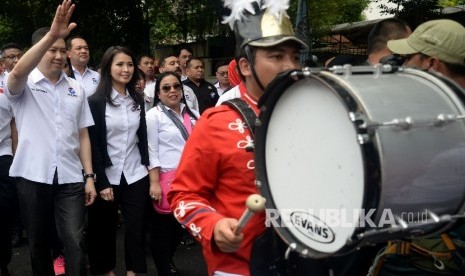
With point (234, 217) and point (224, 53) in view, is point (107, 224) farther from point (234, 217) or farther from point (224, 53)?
point (224, 53)

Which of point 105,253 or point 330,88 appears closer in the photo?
point 330,88

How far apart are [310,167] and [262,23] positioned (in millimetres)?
698

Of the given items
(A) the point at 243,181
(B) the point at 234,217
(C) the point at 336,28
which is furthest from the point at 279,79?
(C) the point at 336,28

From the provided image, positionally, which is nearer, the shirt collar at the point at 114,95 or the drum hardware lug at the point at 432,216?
the drum hardware lug at the point at 432,216

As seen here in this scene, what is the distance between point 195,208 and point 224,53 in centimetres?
1940

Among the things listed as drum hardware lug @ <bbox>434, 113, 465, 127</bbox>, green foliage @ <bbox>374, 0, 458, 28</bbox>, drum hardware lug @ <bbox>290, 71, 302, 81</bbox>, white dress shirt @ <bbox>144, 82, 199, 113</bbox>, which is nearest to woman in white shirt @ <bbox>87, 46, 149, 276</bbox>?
white dress shirt @ <bbox>144, 82, 199, 113</bbox>

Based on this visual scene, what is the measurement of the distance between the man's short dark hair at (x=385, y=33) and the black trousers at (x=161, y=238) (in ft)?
7.04

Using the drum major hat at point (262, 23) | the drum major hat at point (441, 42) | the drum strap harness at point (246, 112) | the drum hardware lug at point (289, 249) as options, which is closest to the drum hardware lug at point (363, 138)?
the drum hardware lug at point (289, 249)

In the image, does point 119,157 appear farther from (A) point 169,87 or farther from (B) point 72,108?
(A) point 169,87

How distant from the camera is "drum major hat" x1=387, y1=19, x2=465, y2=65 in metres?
2.46

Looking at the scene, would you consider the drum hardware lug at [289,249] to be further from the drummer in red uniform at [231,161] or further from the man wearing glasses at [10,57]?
the man wearing glasses at [10,57]

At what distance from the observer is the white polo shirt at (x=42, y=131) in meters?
3.90

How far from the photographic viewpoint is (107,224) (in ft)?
15.6

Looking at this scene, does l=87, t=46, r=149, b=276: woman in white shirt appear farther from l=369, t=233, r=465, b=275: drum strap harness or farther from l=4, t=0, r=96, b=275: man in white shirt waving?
l=369, t=233, r=465, b=275: drum strap harness
